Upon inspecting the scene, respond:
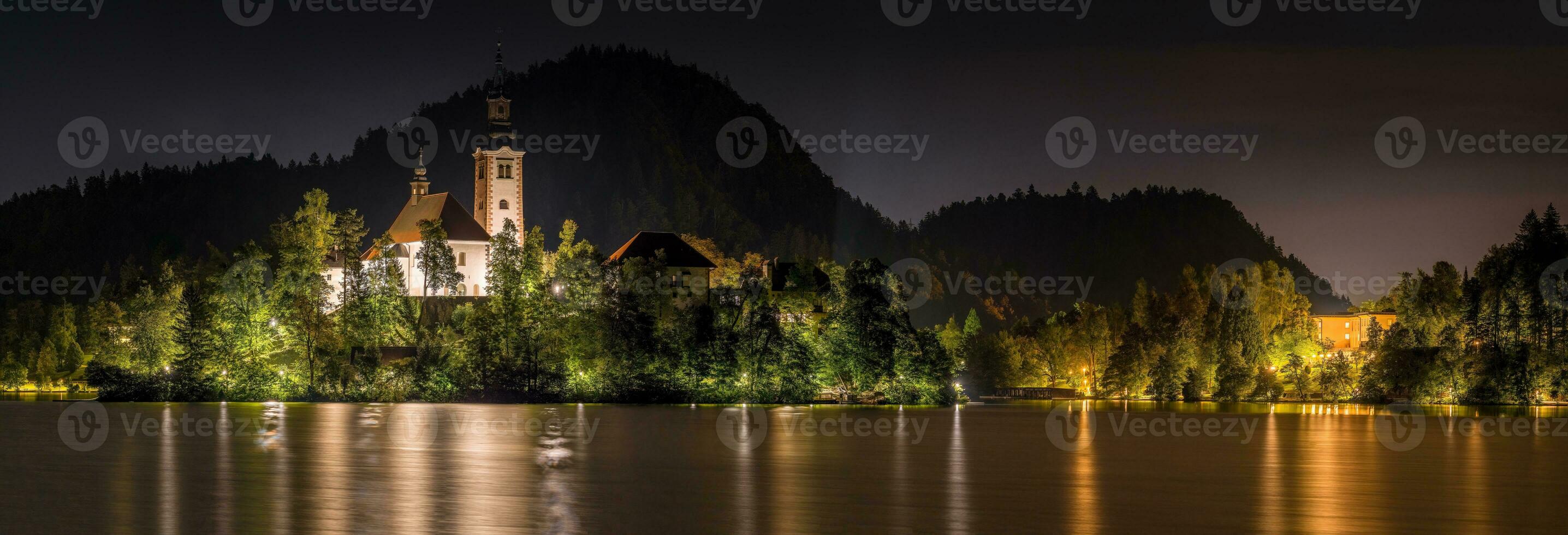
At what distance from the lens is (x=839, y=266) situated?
294 feet

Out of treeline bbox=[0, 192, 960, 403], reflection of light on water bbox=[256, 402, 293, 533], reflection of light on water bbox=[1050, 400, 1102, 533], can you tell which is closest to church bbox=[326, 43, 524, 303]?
treeline bbox=[0, 192, 960, 403]

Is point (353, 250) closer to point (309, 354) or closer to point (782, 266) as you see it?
point (309, 354)

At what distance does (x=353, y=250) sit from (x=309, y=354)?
9812 millimetres

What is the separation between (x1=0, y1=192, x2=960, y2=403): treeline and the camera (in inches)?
3406

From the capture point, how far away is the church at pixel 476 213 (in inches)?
4719

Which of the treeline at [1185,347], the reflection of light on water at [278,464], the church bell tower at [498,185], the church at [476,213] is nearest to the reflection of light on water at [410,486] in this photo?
the reflection of light on water at [278,464]

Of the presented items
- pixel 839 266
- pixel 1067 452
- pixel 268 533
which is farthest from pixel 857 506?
pixel 839 266

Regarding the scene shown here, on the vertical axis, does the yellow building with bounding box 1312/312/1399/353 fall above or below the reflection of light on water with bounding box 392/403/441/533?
above

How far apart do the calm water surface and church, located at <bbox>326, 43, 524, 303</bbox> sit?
171ft

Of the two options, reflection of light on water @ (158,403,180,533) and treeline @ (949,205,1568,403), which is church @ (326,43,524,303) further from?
reflection of light on water @ (158,403,180,533)

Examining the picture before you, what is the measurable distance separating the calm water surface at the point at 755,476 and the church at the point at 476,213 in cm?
5211

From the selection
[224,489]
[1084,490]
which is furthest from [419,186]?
[1084,490]

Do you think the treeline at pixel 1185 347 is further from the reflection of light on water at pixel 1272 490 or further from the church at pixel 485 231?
the reflection of light on water at pixel 1272 490

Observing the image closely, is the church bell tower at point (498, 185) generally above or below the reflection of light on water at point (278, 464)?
above
